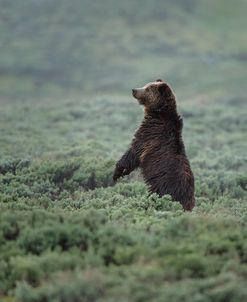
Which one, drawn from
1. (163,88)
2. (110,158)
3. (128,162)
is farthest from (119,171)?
(110,158)

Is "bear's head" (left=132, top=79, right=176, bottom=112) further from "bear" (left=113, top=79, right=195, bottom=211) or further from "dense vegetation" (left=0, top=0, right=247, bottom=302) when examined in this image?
"dense vegetation" (left=0, top=0, right=247, bottom=302)

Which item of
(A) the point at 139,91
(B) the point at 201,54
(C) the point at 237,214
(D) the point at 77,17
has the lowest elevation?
(C) the point at 237,214

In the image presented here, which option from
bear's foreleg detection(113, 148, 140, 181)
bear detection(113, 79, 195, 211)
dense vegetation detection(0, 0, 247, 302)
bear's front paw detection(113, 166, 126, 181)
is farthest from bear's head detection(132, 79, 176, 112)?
dense vegetation detection(0, 0, 247, 302)

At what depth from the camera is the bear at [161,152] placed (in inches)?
382

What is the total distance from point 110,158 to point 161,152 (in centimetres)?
440

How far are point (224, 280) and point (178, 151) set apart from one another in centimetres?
408

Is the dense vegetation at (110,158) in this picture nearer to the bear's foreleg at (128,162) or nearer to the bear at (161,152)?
the bear at (161,152)

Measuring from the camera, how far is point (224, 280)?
19.7ft

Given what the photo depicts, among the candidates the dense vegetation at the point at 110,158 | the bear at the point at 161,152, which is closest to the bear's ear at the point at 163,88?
the bear at the point at 161,152

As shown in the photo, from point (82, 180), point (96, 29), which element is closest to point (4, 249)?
point (82, 180)

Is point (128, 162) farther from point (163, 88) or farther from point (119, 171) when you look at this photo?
point (163, 88)

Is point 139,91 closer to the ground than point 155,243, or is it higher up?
higher up

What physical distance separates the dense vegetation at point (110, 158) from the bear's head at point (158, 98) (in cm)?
127

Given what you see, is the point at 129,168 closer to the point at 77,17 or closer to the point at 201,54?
the point at 201,54
